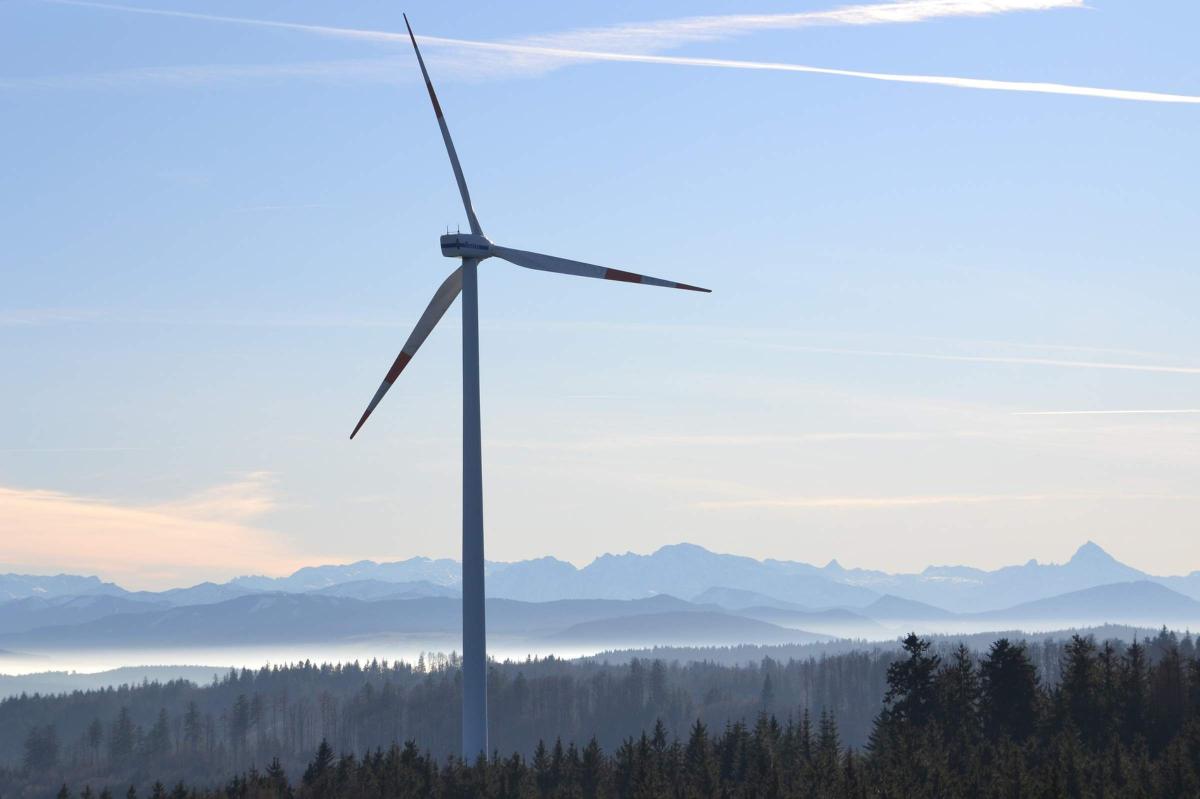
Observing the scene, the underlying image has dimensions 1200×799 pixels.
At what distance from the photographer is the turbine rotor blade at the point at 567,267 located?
102750mm

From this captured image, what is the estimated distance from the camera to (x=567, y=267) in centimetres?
10731

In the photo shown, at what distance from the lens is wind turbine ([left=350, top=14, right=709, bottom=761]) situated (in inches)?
3844

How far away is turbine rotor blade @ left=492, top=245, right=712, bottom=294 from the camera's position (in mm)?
102750

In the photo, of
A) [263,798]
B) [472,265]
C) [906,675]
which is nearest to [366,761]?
[263,798]

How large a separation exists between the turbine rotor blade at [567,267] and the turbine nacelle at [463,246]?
86.0 inches

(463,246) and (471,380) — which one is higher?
(463,246)

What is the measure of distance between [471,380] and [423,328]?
977cm

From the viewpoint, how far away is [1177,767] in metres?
115

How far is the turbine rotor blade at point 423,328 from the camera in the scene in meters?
106

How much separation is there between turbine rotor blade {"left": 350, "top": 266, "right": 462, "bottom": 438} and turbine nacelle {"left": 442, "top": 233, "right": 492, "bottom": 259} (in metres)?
1.55

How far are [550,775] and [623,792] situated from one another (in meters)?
11.1

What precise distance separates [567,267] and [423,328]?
11.0m

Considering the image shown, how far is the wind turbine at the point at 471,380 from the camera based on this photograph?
9762 centimetres

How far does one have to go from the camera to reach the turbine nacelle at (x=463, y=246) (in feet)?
337
